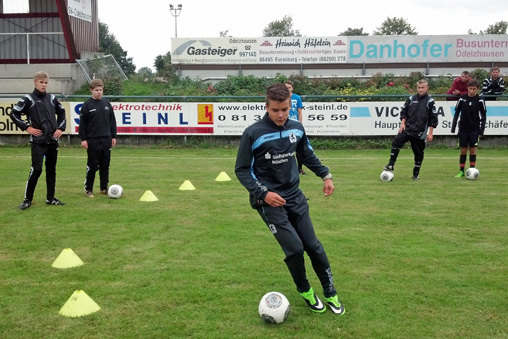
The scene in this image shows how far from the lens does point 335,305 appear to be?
4945 mm

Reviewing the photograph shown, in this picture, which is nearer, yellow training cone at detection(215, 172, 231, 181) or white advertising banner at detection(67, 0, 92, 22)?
yellow training cone at detection(215, 172, 231, 181)

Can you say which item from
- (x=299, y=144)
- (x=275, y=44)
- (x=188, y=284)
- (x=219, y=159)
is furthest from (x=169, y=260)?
(x=275, y=44)

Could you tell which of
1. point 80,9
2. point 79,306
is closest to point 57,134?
point 79,306

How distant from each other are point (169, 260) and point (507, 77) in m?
29.2

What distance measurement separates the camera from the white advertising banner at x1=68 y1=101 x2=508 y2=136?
18250mm

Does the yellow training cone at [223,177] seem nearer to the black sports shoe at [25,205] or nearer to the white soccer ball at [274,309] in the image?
the black sports shoe at [25,205]

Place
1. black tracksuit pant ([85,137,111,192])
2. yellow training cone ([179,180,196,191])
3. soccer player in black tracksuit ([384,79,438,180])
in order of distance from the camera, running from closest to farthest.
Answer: black tracksuit pant ([85,137,111,192]), yellow training cone ([179,180,196,191]), soccer player in black tracksuit ([384,79,438,180])

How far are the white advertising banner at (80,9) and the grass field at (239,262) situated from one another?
805 inches

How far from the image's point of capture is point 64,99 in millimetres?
19297

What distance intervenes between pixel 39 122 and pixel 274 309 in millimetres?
6116

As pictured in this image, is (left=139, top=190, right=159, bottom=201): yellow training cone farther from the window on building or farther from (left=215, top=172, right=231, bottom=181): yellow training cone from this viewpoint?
the window on building

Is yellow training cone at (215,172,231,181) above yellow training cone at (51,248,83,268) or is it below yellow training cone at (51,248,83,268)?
above

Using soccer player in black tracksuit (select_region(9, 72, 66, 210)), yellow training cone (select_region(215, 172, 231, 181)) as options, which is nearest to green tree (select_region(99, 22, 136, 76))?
yellow training cone (select_region(215, 172, 231, 181))

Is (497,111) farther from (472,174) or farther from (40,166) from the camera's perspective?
(40,166)
